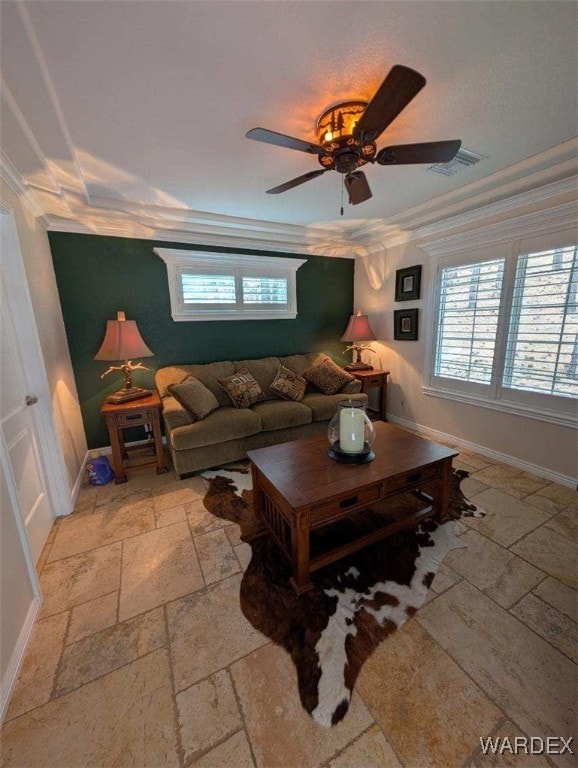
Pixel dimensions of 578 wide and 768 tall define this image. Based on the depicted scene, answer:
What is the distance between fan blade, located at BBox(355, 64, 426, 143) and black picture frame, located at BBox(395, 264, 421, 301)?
7.81ft

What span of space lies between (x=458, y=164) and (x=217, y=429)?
293cm

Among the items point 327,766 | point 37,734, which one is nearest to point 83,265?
point 37,734

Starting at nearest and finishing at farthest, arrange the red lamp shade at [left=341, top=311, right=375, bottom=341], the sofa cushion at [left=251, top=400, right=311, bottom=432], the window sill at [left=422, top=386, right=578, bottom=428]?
the window sill at [left=422, top=386, right=578, bottom=428], the sofa cushion at [left=251, top=400, right=311, bottom=432], the red lamp shade at [left=341, top=311, right=375, bottom=341]

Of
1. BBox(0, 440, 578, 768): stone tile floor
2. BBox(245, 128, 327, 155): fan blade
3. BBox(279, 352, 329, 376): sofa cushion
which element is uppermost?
BBox(245, 128, 327, 155): fan blade

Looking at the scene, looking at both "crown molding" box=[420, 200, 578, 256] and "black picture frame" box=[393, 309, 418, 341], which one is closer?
"crown molding" box=[420, 200, 578, 256]

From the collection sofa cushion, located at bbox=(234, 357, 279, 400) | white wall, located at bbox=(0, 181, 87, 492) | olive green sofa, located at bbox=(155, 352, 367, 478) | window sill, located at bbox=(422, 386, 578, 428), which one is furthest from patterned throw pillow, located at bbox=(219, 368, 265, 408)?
window sill, located at bbox=(422, 386, 578, 428)

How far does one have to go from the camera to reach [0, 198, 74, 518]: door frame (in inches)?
76.2

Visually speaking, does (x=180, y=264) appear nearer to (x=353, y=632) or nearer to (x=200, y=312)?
(x=200, y=312)

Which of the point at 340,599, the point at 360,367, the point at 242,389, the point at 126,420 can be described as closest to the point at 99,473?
the point at 126,420

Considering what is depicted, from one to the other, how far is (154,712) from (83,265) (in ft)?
11.4

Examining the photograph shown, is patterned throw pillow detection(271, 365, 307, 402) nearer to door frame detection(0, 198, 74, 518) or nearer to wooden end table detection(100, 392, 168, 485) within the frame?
wooden end table detection(100, 392, 168, 485)

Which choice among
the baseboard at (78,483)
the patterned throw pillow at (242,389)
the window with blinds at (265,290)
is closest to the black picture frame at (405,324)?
the window with blinds at (265,290)

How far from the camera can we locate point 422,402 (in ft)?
12.3

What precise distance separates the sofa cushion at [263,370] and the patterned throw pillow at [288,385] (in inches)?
4.4
